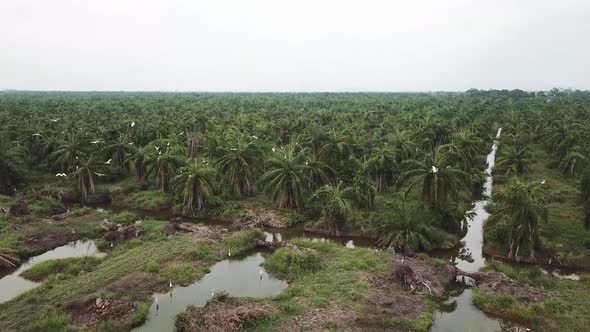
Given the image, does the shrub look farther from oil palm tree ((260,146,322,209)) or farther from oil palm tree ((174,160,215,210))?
oil palm tree ((174,160,215,210))

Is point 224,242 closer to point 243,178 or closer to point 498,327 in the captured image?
point 243,178

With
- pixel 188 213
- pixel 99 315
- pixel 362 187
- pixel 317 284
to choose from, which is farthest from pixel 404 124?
pixel 99 315

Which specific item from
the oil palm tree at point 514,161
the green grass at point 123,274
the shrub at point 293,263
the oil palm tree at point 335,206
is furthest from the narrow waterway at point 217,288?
the oil palm tree at point 514,161

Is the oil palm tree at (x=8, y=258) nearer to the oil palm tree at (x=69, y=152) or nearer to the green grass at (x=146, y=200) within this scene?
the green grass at (x=146, y=200)

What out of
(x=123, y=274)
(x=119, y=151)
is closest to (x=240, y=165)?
(x=119, y=151)

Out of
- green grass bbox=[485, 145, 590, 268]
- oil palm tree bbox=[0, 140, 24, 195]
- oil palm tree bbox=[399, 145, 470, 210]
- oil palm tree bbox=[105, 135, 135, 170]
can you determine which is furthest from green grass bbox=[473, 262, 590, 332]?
oil palm tree bbox=[0, 140, 24, 195]

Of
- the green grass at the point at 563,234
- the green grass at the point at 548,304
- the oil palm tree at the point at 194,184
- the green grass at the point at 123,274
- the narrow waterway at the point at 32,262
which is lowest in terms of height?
the narrow waterway at the point at 32,262

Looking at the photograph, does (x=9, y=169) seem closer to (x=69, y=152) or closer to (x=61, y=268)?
Answer: (x=69, y=152)
